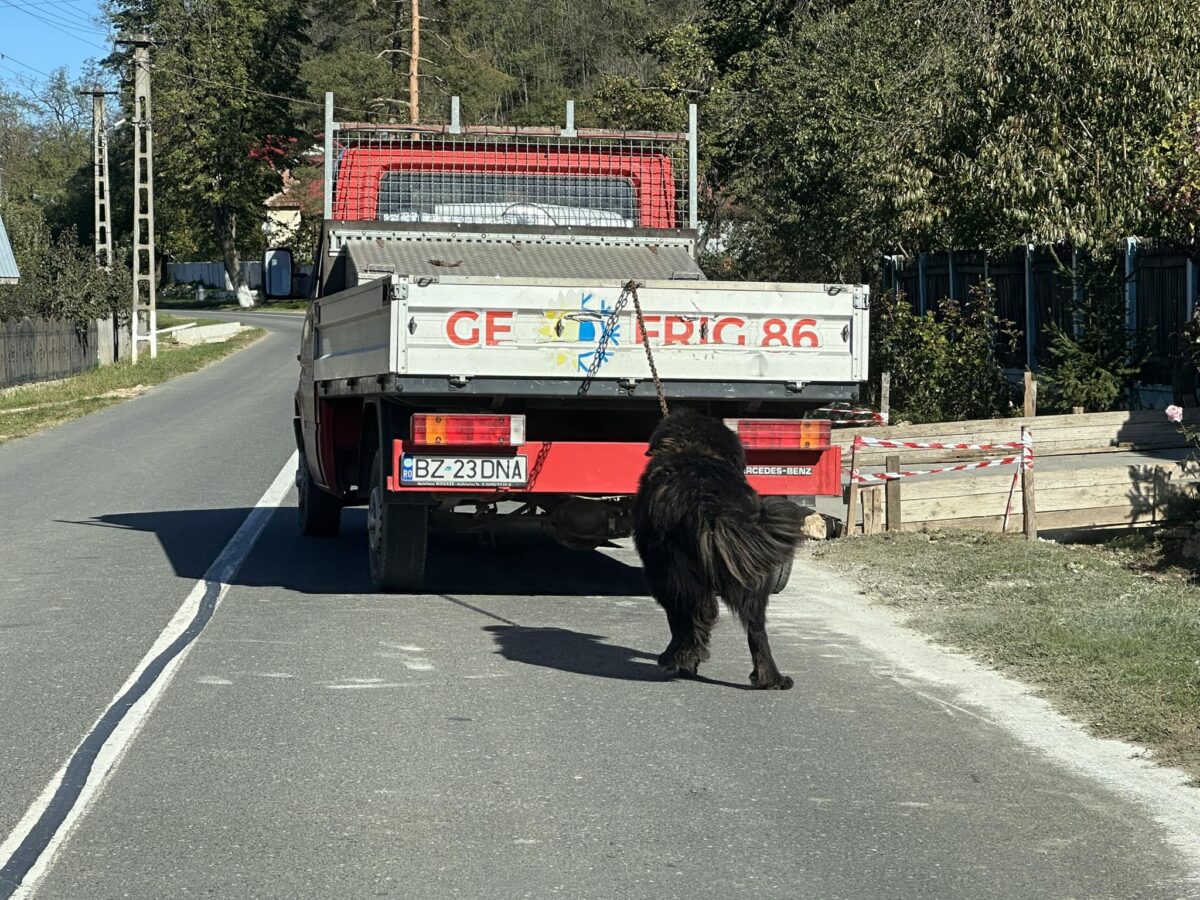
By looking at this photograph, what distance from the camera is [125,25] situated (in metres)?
83.3

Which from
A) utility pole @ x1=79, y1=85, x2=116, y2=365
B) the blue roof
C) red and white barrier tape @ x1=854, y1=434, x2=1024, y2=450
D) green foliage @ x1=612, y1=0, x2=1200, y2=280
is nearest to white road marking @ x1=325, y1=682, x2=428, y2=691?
red and white barrier tape @ x1=854, y1=434, x2=1024, y2=450

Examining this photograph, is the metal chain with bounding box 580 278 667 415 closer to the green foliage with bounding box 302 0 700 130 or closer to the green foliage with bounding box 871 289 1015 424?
the green foliage with bounding box 871 289 1015 424

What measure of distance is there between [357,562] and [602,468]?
120 inches

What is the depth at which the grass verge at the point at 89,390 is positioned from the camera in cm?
2778

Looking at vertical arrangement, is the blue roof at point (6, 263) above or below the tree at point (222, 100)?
below

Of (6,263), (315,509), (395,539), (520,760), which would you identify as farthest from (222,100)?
(520,760)

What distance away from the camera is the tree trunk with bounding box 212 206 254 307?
3280 inches

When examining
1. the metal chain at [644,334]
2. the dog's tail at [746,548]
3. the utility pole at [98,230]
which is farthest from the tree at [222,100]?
the dog's tail at [746,548]

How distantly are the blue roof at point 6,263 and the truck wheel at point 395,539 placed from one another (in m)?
35.2

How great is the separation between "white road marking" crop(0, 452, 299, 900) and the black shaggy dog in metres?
2.30

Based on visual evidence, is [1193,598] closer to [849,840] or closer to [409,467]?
[409,467]

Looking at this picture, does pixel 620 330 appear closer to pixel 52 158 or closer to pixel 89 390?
pixel 89 390

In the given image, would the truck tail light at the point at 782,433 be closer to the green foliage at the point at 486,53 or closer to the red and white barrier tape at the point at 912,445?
the red and white barrier tape at the point at 912,445

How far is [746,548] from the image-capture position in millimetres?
7102
